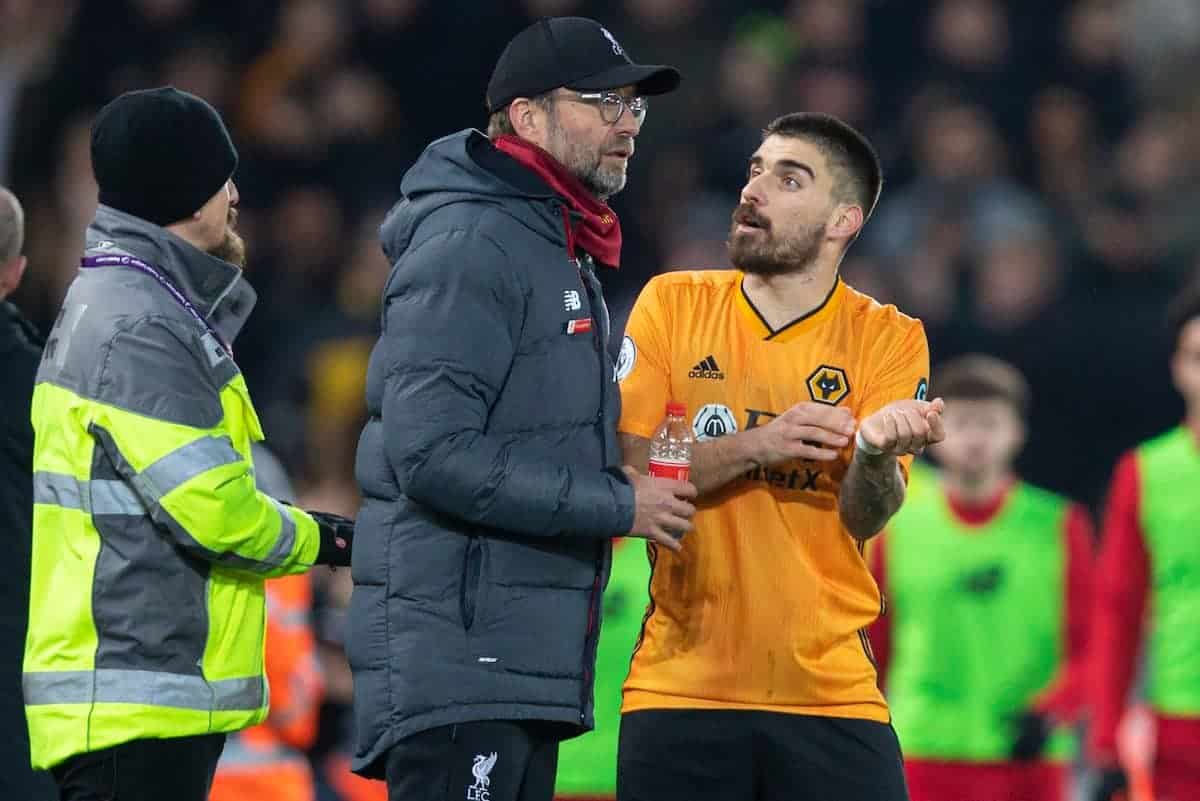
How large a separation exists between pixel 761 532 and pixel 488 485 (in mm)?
811

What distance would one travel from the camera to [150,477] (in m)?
3.54

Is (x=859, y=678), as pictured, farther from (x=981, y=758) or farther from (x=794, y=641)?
(x=981, y=758)

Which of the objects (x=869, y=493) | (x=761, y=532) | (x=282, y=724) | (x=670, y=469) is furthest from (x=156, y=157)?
(x=282, y=724)

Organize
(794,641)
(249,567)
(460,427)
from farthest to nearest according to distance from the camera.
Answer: (794,641) → (249,567) → (460,427)

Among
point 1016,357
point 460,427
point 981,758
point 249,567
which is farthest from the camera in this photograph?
point 1016,357

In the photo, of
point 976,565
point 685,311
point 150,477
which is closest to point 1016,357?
point 976,565

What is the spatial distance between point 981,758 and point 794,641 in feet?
8.52

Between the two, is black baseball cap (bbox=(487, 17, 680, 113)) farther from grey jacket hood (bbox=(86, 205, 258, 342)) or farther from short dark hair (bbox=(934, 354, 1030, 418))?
short dark hair (bbox=(934, 354, 1030, 418))

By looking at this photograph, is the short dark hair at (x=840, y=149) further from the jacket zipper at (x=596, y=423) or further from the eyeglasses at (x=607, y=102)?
the jacket zipper at (x=596, y=423)

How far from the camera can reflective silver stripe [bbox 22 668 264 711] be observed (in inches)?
139

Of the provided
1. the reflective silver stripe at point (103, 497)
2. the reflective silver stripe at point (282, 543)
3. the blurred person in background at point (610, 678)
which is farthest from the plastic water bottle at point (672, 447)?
the blurred person in background at point (610, 678)

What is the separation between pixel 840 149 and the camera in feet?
13.9

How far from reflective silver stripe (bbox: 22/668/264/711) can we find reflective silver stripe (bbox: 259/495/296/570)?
0.23 meters

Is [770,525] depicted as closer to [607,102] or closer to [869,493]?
[869,493]
